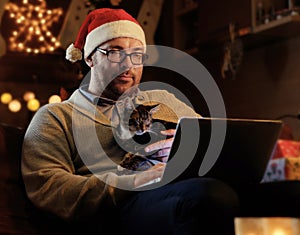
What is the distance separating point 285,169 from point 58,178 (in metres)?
1.07

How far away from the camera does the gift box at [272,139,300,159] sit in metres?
2.50

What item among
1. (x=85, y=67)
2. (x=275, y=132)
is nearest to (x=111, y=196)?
(x=275, y=132)

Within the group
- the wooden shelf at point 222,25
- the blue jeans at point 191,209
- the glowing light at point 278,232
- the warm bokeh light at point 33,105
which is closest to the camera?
the blue jeans at point 191,209

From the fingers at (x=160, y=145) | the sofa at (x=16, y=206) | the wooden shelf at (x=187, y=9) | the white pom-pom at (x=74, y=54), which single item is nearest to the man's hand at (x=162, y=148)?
the fingers at (x=160, y=145)

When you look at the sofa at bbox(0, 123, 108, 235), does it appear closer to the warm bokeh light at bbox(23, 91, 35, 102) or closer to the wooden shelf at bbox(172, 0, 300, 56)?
the wooden shelf at bbox(172, 0, 300, 56)

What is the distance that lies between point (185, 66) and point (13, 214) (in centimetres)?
243

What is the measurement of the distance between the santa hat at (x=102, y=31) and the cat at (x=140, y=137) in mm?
293

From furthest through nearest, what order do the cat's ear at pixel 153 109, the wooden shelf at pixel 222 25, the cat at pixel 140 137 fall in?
the wooden shelf at pixel 222 25 < the cat's ear at pixel 153 109 < the cat at pixel 140 137

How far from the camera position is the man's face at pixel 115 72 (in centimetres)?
184

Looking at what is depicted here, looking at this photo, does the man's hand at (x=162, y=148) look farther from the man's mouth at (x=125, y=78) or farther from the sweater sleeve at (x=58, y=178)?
the man's mouth at (x=125, y=78)

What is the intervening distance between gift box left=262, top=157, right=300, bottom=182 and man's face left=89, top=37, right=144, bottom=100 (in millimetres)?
752

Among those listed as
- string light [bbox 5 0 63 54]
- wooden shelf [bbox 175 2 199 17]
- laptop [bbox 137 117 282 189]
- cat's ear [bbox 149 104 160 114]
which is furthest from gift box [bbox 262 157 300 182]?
string light [bbox 5 0 63 54]

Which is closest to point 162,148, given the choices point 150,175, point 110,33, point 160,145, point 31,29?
point 160,145

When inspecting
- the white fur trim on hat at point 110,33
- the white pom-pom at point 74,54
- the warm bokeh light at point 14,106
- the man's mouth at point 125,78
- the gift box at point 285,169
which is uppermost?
the white fur trim on hat at point 110,33
